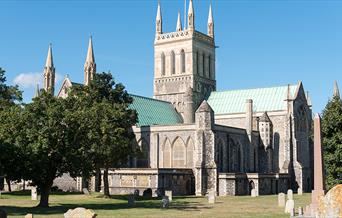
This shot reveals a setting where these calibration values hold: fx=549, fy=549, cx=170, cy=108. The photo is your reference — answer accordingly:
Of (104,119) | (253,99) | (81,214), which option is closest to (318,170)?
(81,214)

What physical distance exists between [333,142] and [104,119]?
18.4 m

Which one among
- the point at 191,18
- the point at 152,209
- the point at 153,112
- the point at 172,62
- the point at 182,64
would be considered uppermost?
the point at 191,18

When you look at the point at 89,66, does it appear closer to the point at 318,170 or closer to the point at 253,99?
the point at 253,99

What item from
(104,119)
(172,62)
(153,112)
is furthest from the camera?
(172,62)

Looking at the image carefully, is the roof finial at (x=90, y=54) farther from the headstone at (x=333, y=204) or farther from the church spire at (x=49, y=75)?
the headstone at (x=333, y=204)

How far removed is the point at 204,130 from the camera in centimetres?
6284

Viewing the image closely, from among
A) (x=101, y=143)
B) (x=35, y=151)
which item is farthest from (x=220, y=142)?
(x=35, y=151)

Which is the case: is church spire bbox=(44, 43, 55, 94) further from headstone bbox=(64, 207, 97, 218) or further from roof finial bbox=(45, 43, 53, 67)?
headstone bbox=(64, 207, 97, 218)

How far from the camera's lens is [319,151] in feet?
102

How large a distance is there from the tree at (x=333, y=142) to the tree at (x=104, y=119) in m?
16.4

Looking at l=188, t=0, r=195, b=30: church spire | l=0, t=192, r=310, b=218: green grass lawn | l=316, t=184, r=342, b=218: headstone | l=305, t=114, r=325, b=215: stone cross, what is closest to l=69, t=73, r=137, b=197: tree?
l=0, t=192, r=310, b=218: green grass lawn

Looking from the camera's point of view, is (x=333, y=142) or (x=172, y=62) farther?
(x=172, y=62)

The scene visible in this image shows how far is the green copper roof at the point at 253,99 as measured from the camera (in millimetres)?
79619

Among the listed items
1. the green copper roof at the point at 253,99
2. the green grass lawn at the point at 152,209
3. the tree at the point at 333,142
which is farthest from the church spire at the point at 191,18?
the tree at the point at 333,142
